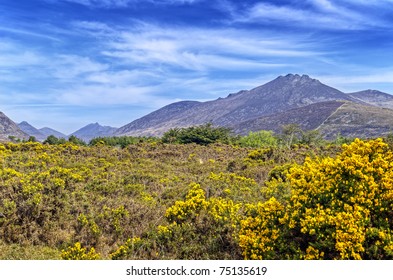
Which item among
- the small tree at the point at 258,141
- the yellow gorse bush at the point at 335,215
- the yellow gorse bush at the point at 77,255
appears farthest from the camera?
the small tree at the point at 258,141

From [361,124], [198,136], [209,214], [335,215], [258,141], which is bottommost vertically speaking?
[209,214]

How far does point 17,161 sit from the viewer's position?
14266 mm

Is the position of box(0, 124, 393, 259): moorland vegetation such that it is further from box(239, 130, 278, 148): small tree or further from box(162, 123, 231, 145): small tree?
box(239, 130, 278, 148): small tree

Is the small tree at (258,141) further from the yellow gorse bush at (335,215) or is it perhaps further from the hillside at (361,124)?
the hillside at (361,124)

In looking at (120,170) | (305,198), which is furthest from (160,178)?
(305,198)

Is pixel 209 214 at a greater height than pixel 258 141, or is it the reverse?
pixel 258 141

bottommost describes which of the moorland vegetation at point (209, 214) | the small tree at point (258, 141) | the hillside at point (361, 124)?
the moorland vegetation at point (209, 214)

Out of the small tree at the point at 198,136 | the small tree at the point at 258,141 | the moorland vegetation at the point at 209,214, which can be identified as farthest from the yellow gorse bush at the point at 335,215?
the small tree at the point at 198,136

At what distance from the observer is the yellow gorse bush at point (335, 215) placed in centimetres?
502

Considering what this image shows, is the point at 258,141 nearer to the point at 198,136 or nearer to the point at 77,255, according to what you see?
the point at 198,136

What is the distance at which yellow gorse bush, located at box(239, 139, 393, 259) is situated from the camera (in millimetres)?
5020

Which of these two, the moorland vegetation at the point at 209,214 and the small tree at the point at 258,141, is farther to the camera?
the small tree at the point at 258,141

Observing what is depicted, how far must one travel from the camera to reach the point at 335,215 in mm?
5289

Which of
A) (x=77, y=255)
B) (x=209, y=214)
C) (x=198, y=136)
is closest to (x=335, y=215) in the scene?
(x=209, y=214)
